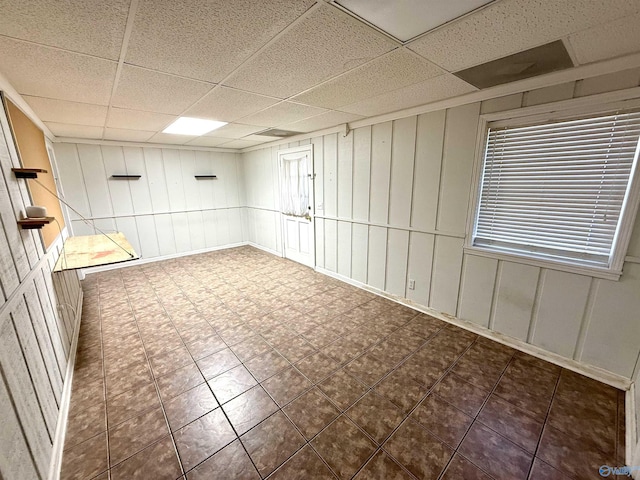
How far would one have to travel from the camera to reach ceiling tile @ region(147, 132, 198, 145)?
416 cm

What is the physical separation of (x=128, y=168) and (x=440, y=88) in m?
5.25

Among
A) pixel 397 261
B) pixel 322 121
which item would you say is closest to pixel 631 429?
pixel 397 261

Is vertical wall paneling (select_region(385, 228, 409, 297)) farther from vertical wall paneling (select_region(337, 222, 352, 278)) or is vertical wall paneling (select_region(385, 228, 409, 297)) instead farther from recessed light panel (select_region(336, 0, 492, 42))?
recessed light panel (select_region(336, 0, 492, 42))

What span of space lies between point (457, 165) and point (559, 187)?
808mm

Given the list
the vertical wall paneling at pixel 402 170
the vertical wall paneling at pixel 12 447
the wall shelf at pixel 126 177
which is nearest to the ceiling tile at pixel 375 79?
the vertical wall paneling at pixel 402 170

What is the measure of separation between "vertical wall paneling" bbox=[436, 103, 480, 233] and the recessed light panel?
4.52 feet

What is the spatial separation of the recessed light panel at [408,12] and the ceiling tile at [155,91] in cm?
138

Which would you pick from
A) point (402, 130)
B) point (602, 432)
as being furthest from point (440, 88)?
point (602, 432)

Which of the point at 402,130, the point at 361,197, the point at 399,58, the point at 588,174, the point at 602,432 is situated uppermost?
the point at 399,58

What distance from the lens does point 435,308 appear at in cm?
300

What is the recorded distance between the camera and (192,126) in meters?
3.53

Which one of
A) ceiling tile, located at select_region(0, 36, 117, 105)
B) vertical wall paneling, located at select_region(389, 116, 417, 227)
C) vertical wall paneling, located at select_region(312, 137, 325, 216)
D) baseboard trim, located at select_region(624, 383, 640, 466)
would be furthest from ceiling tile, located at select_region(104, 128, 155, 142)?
baseboard trim, located at select_region(624, 383, 640, 466)

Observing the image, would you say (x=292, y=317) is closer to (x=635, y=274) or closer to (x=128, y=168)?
(x=635, y=274)

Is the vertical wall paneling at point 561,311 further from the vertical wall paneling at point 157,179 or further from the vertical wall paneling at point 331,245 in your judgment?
the vertical wall paneling at point 157,179
